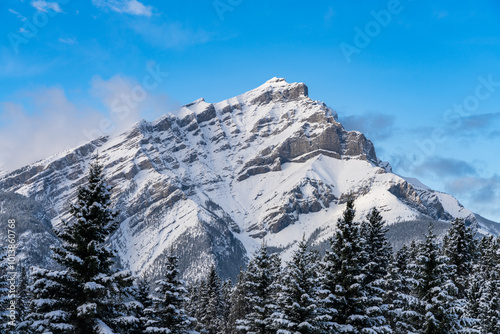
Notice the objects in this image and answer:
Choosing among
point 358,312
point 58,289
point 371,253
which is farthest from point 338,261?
point 58,289

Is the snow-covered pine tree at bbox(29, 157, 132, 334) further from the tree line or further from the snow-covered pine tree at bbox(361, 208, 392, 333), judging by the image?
the snow-covered pine tree at bbox(361, 208, 392, 333)

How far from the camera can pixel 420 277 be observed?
35.4 meters

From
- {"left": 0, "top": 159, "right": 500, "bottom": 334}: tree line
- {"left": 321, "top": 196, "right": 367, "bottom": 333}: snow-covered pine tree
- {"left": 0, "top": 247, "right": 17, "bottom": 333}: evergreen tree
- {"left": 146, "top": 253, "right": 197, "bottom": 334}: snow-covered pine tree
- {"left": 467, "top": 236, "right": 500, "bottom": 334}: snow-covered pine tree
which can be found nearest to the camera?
{"left": 0, "top": 159, "right": 500, "bottom": 334}: tree line

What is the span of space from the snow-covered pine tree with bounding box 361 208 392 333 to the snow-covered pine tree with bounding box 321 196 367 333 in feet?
1.68

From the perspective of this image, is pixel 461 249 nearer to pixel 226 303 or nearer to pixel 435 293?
pixel 435 293

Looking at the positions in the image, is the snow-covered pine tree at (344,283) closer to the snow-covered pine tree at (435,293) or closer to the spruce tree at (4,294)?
the snow-covered pine tree at (435,293)

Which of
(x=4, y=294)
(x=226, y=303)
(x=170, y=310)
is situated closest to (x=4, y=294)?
(x=4, y=294)

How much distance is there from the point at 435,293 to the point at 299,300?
9.38 metres

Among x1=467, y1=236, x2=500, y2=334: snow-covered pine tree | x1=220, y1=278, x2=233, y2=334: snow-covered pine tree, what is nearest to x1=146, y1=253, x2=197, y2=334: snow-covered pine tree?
x1=467, y1=236, x2=500, y2=334: snow-covered pine tree

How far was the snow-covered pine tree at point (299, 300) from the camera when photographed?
3259 centimetres

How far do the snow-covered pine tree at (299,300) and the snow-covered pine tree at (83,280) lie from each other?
12.3m

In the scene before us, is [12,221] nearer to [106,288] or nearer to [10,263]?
[10,263]

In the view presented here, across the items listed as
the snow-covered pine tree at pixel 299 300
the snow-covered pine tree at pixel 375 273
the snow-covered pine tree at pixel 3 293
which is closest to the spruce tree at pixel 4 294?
the snow-covered pine tree at pixel 3 293

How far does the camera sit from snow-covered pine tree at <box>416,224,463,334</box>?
109ft
